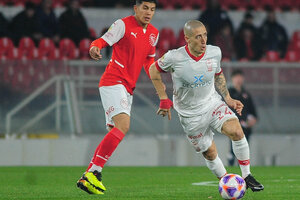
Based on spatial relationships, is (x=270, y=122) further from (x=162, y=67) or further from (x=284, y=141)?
(x=162, y=67)

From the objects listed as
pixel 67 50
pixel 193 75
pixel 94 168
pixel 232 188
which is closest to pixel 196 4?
pixel 67 50

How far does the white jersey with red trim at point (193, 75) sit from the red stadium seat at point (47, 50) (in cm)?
907

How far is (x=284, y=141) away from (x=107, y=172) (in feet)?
14.3

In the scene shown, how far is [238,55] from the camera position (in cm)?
1814

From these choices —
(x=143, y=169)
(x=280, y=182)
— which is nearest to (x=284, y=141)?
(x=143, y=169)

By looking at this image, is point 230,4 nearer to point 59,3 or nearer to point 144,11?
point 59,3

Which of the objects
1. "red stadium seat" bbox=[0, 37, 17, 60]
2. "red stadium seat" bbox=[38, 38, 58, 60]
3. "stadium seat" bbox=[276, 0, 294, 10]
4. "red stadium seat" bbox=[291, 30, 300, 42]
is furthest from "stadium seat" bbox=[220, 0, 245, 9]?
"red stadium seat" bbox=[0, 37, 17, 60]

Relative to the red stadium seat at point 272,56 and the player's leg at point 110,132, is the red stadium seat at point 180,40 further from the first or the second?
the player's leg at point 110,132

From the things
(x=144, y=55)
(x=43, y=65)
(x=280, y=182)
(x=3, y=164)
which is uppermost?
(x=144, y=55)

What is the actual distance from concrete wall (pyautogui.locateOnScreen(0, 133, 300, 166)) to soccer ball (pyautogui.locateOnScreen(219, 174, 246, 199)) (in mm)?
7360

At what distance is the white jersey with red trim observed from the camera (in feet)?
26.4

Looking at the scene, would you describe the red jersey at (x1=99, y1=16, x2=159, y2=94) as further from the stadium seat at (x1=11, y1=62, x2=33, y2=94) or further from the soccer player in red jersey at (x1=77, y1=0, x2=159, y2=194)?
the stadium seat at (x1=11, y1=62, x2=33, y2=94)

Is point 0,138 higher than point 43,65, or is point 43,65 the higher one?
point 43,65

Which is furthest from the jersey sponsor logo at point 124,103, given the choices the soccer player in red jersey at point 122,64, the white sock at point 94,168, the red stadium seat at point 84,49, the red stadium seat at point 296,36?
the red stadium seat at point 296,36
